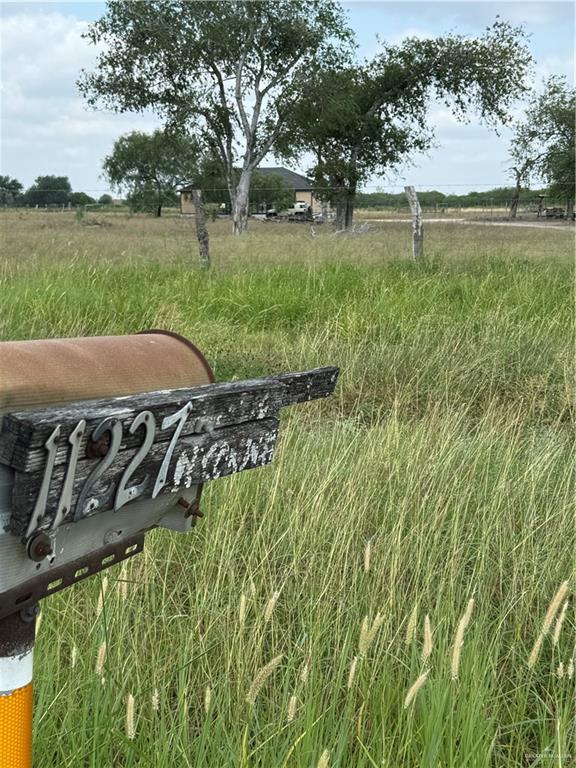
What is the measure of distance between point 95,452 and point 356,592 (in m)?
1.55

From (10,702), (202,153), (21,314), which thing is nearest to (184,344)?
(10,702)

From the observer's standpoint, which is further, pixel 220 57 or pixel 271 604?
pixel 220 57

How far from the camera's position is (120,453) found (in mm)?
904

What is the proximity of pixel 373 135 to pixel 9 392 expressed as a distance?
29.8 m

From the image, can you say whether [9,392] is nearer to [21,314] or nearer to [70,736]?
[70,736]

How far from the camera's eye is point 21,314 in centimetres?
659

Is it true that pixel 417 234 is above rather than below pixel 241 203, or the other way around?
below

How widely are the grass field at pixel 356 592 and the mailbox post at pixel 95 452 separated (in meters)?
0.37

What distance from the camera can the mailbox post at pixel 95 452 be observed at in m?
0.83

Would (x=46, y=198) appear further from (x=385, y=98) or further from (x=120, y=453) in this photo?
(x=120, y=453)

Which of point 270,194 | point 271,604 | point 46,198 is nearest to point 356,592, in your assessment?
point 271,604

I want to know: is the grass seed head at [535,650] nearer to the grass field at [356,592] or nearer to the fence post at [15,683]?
the grass field at [356,592]

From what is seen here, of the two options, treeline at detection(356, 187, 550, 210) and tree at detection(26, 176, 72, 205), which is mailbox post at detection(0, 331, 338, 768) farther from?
tree at detection(26, 176, 72, 205)

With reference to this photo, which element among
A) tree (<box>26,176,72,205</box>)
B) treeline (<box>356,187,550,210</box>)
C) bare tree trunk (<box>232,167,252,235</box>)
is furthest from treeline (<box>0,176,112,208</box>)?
treeline (<box>356,187,550,210</box>)
